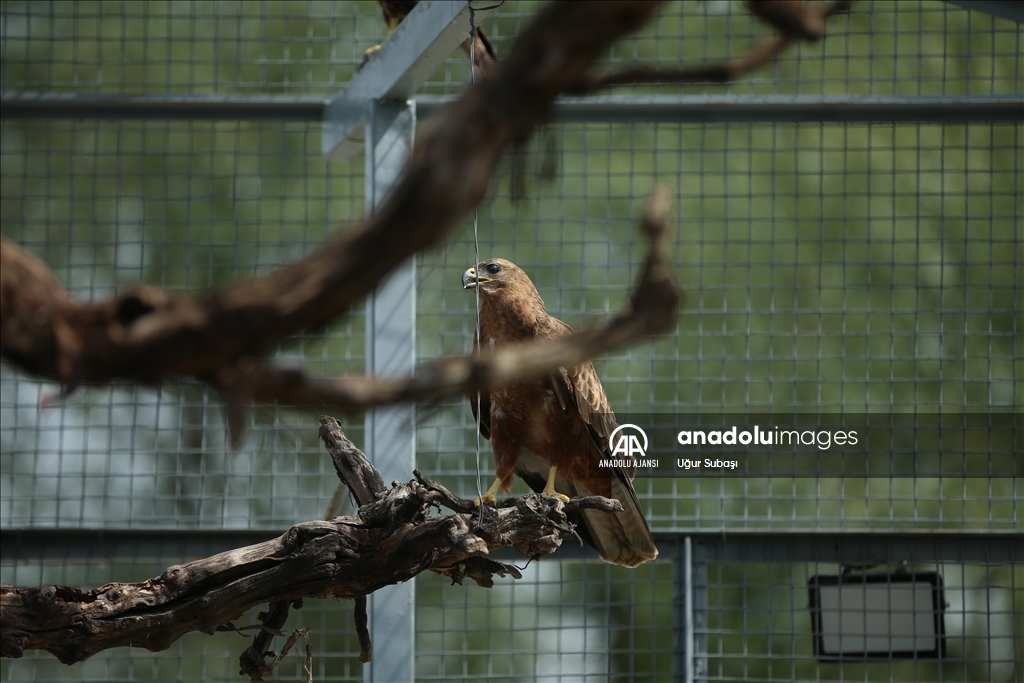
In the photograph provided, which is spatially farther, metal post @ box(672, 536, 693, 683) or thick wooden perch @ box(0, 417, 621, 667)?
metal post @ box(672, 536, 693, 683)

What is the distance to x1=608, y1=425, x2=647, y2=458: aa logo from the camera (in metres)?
3.47

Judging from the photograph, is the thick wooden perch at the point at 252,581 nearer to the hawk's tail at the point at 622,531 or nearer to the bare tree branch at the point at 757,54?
the hawk's tail at the point at 622,531

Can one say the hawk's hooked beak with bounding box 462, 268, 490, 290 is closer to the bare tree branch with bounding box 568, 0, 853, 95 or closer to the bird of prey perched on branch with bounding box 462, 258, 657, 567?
the bird of prey perched on branch with bounding box 462, 258, 657, 567

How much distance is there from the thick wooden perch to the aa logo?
1.15 m

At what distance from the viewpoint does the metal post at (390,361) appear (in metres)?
2.98

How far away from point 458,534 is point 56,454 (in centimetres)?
242

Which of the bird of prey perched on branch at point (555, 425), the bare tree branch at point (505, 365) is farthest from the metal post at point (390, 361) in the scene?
the bare tree branch at point (505, 365)

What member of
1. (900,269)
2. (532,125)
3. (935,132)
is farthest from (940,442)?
(935,132)

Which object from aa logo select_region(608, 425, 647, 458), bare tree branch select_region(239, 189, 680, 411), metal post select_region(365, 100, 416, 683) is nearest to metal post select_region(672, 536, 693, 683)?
aa logo select_region(608, 425, 647, 458)

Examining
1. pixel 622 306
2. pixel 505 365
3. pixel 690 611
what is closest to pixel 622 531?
pixel 690 611

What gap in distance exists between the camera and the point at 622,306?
13.8 feet

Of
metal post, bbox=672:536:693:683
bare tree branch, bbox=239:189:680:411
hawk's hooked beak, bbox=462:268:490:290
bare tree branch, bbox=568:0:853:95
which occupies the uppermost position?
hawk's hooked beak, bbox=462:268:490:290

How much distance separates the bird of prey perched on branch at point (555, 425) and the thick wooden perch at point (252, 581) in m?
0.99

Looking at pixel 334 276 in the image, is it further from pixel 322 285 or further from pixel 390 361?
pixel 390 361
